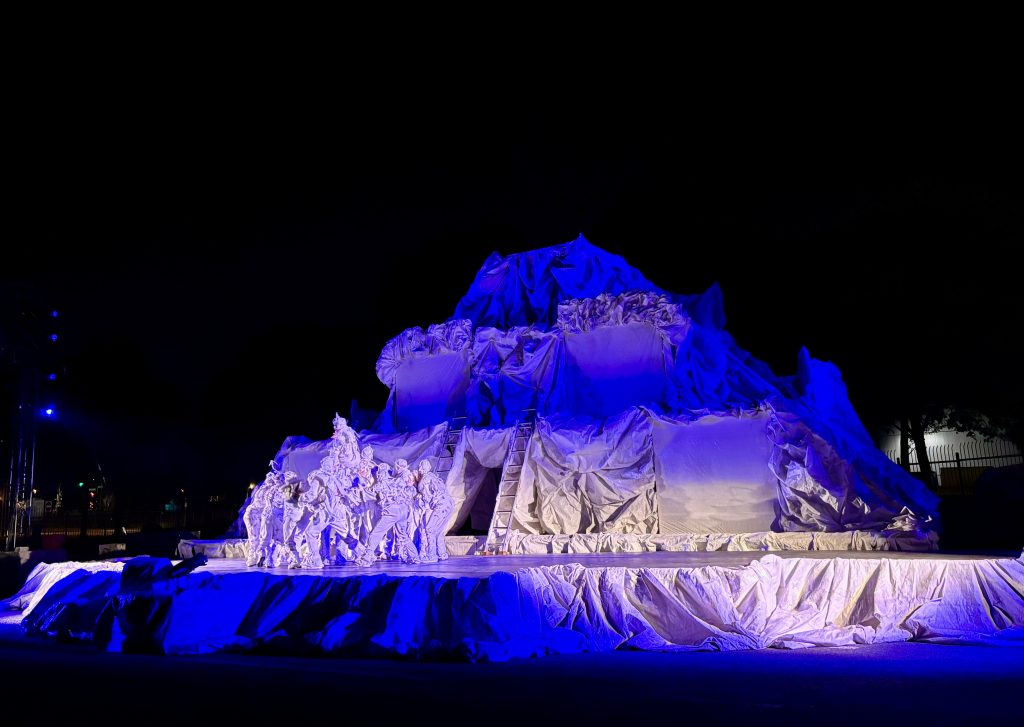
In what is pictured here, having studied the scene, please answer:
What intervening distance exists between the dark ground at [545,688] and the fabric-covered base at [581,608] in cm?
21

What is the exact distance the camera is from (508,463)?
12180mm

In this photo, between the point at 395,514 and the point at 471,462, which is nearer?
the point at 395,514

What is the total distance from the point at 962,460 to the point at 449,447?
37.5 feet

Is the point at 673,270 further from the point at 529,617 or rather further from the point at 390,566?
the point at 529,617

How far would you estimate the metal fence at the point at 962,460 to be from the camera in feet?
53.0

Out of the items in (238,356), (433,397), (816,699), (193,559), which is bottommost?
(816,699)

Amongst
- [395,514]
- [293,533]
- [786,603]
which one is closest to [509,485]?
[395,514]

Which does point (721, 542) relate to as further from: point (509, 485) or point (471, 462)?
point (471, 462)

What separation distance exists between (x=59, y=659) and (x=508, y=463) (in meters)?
7.66

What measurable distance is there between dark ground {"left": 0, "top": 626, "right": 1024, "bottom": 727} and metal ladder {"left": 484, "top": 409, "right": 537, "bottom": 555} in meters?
5.76

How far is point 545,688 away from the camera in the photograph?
13.4ft

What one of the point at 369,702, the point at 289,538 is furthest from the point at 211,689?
the point at 289,538

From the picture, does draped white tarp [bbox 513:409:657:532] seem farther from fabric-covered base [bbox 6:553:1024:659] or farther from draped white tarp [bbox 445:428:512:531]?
fabric-covered base [bbox 6:553:1024:659]

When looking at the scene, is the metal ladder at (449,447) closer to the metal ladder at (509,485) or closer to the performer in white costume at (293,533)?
the metal ladder at (509,485)
